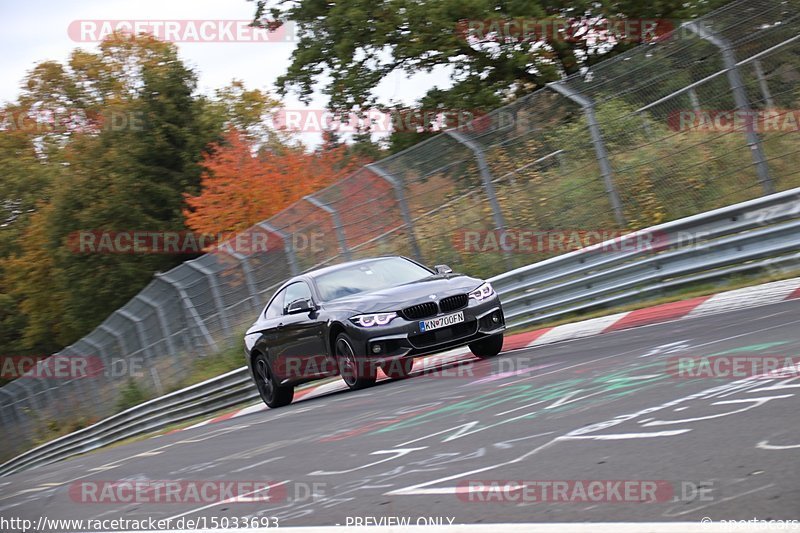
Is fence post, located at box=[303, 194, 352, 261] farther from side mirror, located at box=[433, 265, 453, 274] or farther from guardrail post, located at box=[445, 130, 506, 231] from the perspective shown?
side mirror, located at box=[433, 265, 453, 274]

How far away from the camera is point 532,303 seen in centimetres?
1524

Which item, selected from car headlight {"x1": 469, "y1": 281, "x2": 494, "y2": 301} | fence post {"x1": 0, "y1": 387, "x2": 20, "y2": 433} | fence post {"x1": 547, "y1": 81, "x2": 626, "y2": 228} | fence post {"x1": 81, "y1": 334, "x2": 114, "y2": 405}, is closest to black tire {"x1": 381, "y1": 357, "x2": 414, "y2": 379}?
car headlight {"x1": 469, "y1": 281, "x2": 494, "y2": 301}

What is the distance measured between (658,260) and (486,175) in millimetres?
3242

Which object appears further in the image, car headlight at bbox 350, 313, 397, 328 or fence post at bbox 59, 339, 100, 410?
fence post at bbox 59, 339, 100, 410

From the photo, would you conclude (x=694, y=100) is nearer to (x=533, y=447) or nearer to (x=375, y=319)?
(x=375, y=319)

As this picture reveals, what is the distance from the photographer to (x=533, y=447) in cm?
624

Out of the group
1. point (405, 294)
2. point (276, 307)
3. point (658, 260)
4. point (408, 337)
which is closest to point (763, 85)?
point (658, 260)

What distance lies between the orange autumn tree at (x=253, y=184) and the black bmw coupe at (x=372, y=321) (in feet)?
81.7

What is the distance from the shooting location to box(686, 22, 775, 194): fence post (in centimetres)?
1261

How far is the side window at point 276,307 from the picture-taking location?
46.2 ft

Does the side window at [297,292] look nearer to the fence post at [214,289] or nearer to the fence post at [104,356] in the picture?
the fence post at [214,289]

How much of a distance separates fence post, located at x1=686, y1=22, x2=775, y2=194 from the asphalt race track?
105 inches

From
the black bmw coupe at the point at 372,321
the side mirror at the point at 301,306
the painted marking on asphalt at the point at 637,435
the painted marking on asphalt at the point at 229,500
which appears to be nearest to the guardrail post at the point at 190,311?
the black bmw coupe at the point at 372,321

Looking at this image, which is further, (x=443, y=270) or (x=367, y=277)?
(x=367, y=277)
